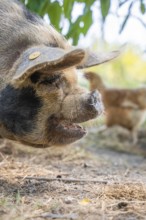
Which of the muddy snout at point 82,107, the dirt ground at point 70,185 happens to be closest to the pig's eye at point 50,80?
the muddy snout at point 82,107

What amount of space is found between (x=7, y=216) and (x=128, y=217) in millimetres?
759

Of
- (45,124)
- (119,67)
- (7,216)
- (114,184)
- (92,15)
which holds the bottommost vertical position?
(119,67)

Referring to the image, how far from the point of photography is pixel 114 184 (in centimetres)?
469

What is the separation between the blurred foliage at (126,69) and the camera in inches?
635

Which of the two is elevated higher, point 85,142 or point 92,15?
point 92,15

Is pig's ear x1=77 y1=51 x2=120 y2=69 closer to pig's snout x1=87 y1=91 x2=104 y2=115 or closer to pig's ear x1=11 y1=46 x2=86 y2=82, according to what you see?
pig's snout x1=87 y1=91 x2=104 y2=115

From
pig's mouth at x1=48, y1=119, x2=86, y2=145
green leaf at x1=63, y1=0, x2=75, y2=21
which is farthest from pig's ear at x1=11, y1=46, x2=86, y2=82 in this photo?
green leaf at x1=63, y1=0, x2=75, y2=21

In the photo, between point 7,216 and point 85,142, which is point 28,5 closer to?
point 7,216

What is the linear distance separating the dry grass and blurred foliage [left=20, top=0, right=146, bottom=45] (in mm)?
1337

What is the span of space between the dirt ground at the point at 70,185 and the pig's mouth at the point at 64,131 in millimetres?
393

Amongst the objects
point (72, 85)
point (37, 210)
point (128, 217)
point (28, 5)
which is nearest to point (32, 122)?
point (72, 85)

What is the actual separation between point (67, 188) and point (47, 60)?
1275 millimetres

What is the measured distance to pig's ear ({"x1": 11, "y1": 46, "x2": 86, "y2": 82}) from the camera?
146 inches

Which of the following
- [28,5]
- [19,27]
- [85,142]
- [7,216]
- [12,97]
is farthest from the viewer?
[85,142]
